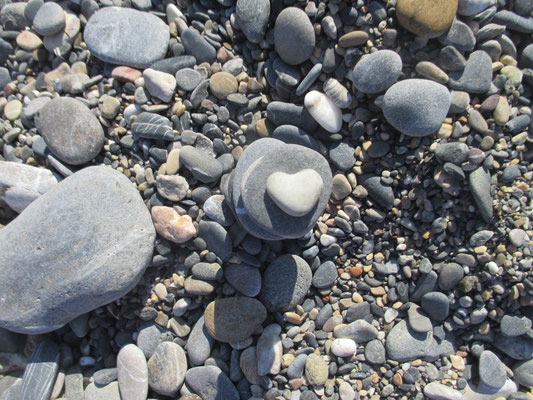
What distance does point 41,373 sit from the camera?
7.81 feet

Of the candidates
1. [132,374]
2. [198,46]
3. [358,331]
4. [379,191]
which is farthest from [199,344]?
[198,46]

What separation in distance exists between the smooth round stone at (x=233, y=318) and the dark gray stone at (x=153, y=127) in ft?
3.70

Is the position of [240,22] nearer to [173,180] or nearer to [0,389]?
[173,180]

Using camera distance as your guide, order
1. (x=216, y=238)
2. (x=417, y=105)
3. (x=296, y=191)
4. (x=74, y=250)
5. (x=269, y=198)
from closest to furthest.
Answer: (x=296, y=191) < (x=269, y=198) < (x=417, y=105) < (x=74, y=250) < (x=216, y=238)

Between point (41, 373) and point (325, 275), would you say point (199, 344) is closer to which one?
point (325, 275)

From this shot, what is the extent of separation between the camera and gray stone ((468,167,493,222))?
83.3 inches

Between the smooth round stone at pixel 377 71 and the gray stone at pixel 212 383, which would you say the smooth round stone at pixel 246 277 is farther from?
the smooth round stone at pixel 377 71

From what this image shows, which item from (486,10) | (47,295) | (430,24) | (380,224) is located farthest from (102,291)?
(486,10)

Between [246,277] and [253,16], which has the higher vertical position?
[253,16]

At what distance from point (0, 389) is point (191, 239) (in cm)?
171

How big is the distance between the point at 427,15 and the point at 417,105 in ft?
1.63

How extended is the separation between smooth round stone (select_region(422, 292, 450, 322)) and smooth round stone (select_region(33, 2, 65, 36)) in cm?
310

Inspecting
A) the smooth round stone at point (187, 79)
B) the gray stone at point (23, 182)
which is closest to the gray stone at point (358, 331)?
the smooth round stone at point (187, 79)

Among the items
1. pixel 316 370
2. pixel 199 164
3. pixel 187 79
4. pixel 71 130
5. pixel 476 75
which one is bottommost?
pixel 316 370
